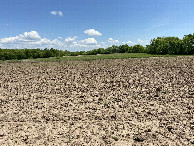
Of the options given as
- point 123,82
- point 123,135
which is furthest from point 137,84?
point 123,135

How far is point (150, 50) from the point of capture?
3916 centimetres

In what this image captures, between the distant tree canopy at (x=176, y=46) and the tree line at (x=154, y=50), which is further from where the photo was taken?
the distant tree canopy at (x=176, y=46)

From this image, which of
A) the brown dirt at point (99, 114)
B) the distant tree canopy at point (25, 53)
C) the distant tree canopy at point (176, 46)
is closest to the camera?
the brown dirt at point (99, 114)

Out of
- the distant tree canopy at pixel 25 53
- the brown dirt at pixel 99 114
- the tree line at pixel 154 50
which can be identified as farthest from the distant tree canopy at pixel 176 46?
the brown dirt at pixel 99 114

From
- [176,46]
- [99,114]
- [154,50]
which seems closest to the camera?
[99,114]

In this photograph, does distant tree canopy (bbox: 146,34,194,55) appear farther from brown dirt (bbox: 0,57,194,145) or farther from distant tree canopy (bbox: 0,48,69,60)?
brown dirt (bbox: 0,57,194,145)

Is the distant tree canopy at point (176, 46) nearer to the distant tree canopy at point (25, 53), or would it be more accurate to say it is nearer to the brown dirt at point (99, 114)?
the distant tree canopy at point (25, 53)

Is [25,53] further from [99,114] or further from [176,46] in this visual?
[99,114]

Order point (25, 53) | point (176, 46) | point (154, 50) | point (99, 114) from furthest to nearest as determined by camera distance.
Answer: point (154, 50)
point (176, 46)
point (25, 53)
point (99, 114)

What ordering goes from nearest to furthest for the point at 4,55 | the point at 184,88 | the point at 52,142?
the point at 52,142, the point at 184,88, the point at 4,55

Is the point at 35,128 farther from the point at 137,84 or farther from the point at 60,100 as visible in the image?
the point at 137,84

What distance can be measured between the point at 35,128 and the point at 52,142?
1014mm

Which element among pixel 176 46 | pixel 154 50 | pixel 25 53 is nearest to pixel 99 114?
pixel 25 53

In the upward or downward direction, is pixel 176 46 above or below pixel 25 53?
above
